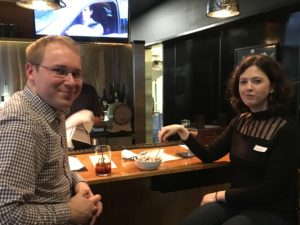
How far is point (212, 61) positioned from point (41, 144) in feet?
11.0

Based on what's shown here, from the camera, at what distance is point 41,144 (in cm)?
106

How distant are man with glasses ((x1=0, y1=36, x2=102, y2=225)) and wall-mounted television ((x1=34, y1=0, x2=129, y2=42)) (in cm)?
233

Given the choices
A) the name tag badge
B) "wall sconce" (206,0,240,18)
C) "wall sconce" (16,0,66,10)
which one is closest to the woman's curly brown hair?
the name tag badge

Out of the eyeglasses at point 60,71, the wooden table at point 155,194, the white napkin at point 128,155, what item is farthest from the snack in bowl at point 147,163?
the eyeglasses at point 60,71

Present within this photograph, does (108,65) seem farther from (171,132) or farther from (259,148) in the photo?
(259,148)

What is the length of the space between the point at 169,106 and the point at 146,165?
3.49 m

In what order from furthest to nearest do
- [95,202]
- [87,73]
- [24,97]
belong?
[87,73] < [95,202] < [24,97]

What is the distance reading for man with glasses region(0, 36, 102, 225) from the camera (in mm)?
941

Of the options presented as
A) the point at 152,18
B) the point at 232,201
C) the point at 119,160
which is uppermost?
A: the point at 152,18

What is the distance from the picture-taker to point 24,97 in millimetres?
1121

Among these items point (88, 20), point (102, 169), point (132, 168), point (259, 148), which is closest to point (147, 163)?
point (132, 168)

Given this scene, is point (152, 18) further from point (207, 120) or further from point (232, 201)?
point (232, 201)

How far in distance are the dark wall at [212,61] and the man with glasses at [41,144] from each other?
232cm

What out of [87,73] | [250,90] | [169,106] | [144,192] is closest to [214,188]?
[144,192]
